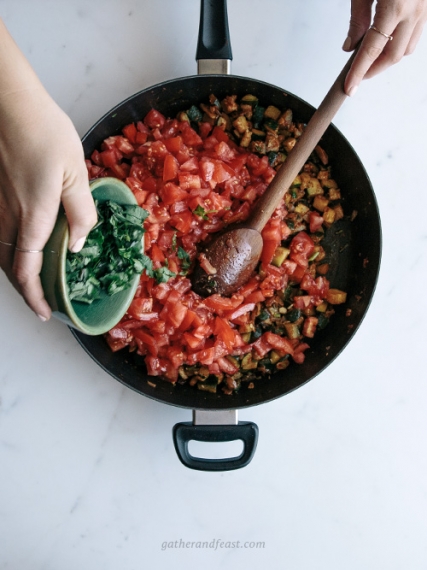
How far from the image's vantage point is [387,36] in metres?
1.84

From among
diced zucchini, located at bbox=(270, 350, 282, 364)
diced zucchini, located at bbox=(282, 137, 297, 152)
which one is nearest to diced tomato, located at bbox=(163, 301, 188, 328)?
diced zucchini, located at bbox=(270, 350, 282, 364)

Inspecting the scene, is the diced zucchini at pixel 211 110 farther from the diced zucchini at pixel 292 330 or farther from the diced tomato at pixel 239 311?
the diced zucchini at pixel 292 330

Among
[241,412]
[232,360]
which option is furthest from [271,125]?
[241,412]

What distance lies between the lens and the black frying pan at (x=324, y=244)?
7.02 ft

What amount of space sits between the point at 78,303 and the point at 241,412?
981mm

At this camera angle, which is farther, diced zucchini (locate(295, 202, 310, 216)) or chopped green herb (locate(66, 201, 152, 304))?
diced zucchini (locate(295, 202, 310, 216))

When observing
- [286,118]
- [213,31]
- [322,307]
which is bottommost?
[322,307]

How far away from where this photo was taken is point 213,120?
2295 mm

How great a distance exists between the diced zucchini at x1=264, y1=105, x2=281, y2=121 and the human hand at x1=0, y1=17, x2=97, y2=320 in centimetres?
110

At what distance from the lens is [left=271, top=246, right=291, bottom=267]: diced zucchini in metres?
2.27

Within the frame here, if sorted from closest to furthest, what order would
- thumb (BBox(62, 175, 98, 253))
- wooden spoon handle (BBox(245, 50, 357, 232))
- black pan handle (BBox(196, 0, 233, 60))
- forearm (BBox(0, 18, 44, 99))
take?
1. forearm (BBox(0, 18, 44, 99))
2. thumb (BBox(62, 175, 98, 253))
3. wooden spoon handle (BBox(245, 50, 357, 232))
4. black pan handle (BBox(196, 0, 233, 60))

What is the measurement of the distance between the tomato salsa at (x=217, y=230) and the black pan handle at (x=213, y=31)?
22 centimetres

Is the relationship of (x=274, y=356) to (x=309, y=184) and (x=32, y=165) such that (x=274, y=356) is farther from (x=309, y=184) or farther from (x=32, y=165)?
(x=32, y=165)

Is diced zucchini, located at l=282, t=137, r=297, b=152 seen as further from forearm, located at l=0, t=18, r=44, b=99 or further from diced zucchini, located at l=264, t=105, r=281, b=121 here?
forearm, located at l=0, t=18, r=44, b=99
